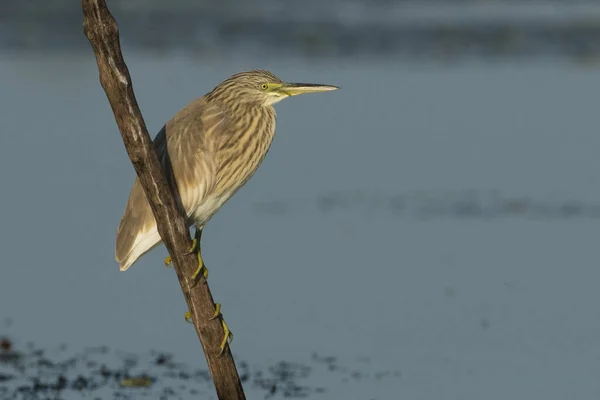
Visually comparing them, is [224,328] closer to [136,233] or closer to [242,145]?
[136,233]

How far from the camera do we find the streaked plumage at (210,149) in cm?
544

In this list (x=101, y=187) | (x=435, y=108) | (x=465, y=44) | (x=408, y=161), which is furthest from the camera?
(x=465, y=44)

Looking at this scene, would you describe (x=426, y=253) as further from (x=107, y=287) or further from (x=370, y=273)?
(x=107, y=287)

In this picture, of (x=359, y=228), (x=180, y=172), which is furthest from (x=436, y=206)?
(x=180, y=172)

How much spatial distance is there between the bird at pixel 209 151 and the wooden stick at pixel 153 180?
1.52 ft

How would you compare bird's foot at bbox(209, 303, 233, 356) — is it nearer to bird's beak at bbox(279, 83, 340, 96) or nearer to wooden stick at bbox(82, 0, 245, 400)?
wooden stick at bbox(82, 0, 245, 400)

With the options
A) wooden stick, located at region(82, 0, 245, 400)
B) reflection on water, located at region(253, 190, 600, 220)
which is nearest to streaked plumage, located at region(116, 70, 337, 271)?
wooden stick, located at region(82, 0, 245, 400)

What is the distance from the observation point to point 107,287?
904 centimetres

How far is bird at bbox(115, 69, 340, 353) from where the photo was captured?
5434mm

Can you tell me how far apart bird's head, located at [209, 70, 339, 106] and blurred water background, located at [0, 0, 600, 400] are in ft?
6.94

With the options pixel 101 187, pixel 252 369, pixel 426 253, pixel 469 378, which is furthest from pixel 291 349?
pixel 101 187

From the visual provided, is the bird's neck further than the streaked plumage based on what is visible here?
Yes

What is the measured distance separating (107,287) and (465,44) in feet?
43.9

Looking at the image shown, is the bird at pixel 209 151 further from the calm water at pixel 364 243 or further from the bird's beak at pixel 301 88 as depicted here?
the calm water at pixel 364 243
